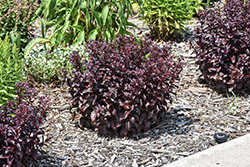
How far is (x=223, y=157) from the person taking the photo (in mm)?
2930

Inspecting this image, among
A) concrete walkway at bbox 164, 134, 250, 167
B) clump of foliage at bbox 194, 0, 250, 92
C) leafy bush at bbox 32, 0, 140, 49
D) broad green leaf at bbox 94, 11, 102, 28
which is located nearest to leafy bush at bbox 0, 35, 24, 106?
leafy bush at bbox 32, 0, 140, 49

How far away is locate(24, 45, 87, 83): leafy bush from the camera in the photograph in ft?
13.7

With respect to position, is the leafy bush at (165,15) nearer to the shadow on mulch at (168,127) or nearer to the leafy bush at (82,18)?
the leafy bush at (82,18)

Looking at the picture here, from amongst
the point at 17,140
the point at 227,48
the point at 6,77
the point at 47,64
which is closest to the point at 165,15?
the point at 227,48

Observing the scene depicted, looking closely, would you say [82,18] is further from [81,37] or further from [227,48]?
[227,48]

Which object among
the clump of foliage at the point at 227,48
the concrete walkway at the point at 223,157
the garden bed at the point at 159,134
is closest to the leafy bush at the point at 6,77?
the garden bed at the point at 159,134

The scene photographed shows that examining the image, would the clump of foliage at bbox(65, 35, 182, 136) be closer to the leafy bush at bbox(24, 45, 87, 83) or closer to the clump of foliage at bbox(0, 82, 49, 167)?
the clump of foliage at bbox(0, 82, 49, 167)

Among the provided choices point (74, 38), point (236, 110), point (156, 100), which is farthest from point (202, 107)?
point (74, 38)

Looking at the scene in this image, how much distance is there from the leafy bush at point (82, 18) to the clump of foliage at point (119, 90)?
1.04m

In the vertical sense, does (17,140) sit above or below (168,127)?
above

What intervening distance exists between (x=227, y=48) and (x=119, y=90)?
165 centimetres

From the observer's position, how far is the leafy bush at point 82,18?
4.20 metres

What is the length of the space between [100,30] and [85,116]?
5.08 feet

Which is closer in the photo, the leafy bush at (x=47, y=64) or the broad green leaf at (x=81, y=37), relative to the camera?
the leafy bush at (x=47, y=64)
